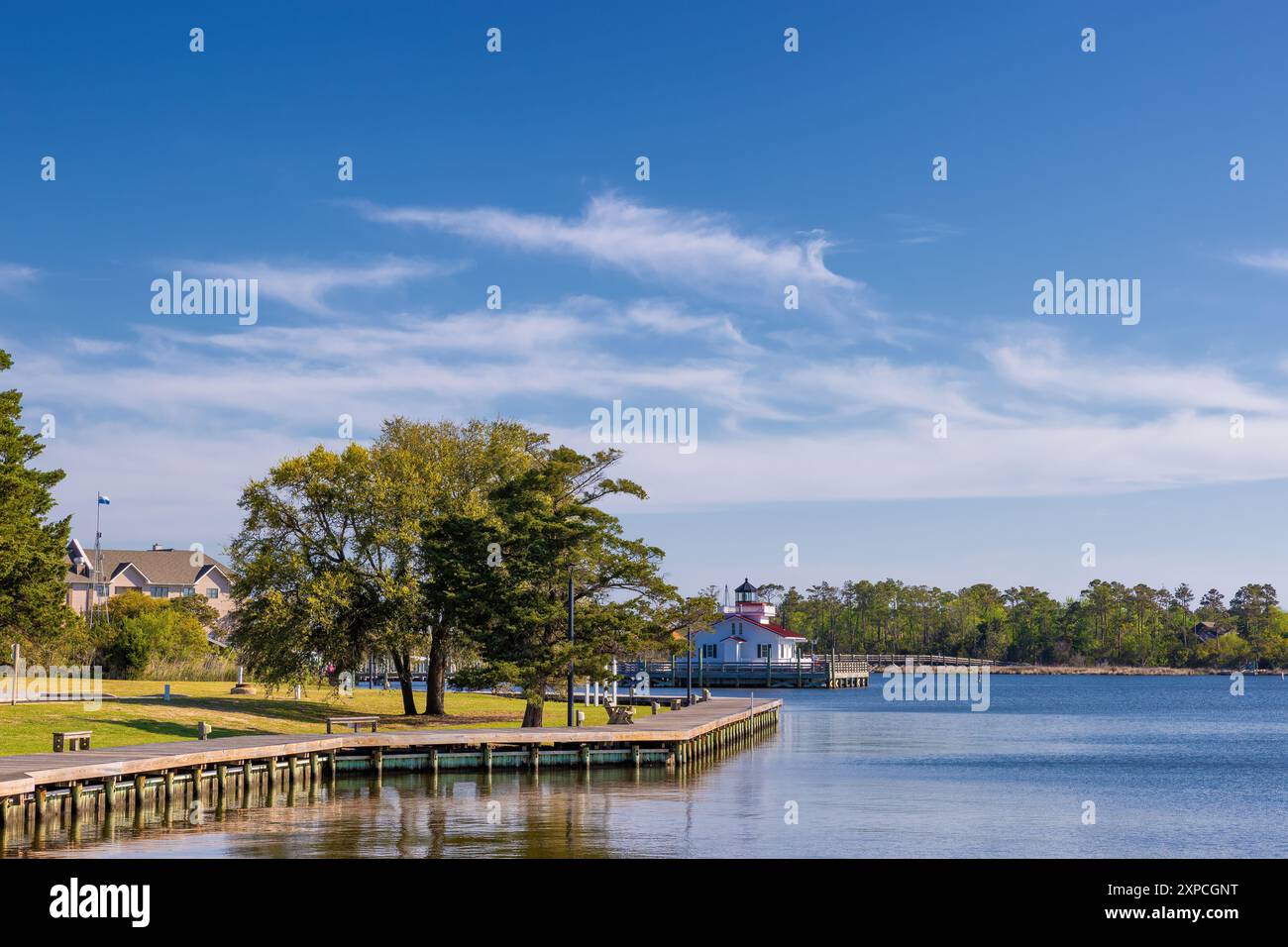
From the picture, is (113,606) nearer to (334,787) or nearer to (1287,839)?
(334,787)

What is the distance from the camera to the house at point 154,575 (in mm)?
152363

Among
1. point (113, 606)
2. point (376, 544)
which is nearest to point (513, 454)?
point (376, 544)

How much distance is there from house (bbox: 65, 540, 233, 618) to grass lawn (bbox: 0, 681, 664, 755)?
82.0 m

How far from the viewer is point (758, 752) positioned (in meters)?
63.1

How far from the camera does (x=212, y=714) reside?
55.6m

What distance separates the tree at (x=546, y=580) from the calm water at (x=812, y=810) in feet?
17.1

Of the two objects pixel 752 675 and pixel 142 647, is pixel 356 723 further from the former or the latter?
pixel 752 675

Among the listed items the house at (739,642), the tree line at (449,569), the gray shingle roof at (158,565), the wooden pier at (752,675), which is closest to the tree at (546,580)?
the tree line at (449,569)

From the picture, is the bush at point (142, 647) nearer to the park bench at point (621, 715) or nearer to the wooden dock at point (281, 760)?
the wooden dock at point (281, 760)

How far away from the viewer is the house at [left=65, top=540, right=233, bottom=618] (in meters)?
152

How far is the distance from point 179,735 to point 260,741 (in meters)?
7.13

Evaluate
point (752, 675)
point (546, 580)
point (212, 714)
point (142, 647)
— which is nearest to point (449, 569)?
point (546, 580)

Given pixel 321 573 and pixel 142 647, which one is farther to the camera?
pixel 142 647

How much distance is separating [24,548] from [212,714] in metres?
10.6
